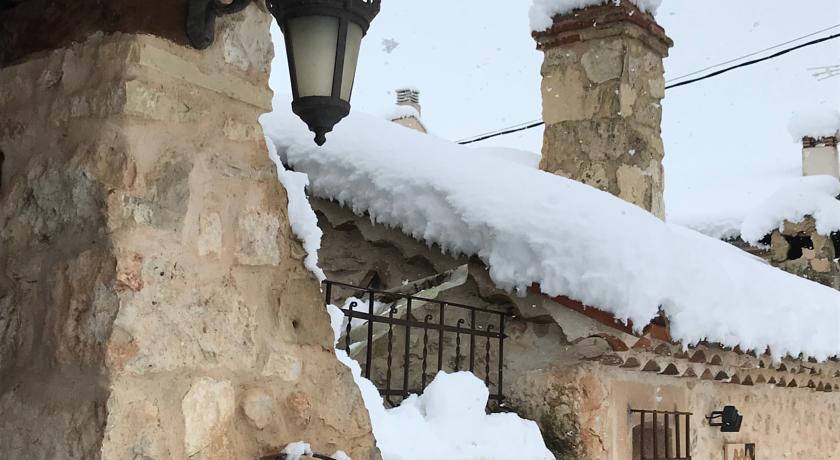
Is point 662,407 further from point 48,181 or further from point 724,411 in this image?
point 48,181

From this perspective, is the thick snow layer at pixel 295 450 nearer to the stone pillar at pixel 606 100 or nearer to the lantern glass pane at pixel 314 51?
the lantern glass pane at pixel 314 51

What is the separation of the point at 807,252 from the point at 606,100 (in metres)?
5.40

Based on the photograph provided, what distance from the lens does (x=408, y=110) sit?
1367 centimetres

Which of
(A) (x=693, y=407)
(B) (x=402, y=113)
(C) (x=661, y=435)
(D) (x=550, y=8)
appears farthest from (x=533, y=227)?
(B) (x=402, y=113)

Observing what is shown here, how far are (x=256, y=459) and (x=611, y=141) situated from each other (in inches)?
181

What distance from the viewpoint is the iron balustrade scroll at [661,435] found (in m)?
3.98

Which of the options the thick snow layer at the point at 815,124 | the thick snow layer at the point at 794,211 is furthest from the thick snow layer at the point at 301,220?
the thick snow layer at the point at 815,124

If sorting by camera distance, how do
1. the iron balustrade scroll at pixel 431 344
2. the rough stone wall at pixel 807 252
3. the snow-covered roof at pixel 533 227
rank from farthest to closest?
1. the rough stone wall at pixel 807 252
2. the iron balustrade scroll at pixel 431 344
3. the snow-covered roof at pixel 533 227

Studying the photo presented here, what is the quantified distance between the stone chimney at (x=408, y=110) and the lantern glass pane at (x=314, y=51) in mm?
10672

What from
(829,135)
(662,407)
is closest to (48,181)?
(662,407)

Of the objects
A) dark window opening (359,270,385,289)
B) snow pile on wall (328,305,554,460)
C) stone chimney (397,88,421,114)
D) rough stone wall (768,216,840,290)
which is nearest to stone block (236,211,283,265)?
snow pile on wall (328,305,554,460)

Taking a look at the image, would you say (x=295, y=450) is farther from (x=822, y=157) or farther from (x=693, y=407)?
(x=822, y=157)

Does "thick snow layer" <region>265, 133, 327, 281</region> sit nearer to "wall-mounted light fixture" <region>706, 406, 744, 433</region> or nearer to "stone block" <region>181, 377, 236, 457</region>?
"stone block" <region>181, 377, 236, 457</region>

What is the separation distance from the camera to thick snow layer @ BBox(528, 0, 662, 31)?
20.3ft
